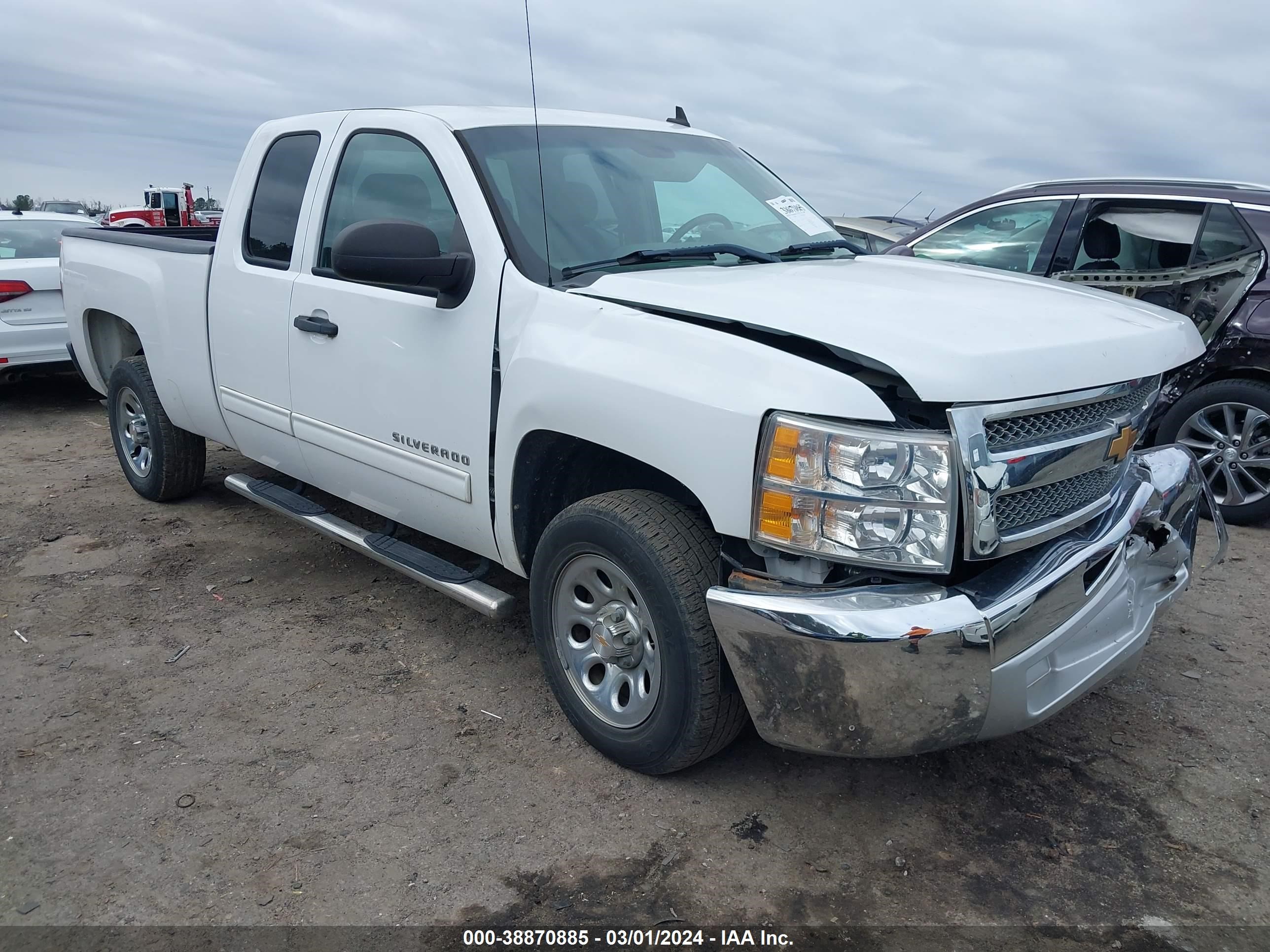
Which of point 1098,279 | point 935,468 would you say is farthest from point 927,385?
point 1098,279

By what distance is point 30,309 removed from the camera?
7.49 metres

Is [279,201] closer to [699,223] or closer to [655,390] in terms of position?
[699,223]

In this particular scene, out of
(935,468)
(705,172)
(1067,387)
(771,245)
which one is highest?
(705,172)

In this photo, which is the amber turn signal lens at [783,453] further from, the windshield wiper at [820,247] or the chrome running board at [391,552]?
the windshield wiper at [820,247]

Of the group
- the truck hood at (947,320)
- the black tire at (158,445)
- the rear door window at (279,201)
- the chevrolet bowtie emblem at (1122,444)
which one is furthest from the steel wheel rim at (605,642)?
the black tire at (158,445)

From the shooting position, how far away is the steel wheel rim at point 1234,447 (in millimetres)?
5188

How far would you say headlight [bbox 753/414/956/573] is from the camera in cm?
227

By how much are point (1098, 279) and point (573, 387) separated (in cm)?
375

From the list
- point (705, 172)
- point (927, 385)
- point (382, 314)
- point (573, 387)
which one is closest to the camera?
point (927, 385)

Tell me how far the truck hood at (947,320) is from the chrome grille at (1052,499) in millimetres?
262

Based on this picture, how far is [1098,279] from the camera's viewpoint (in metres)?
5.33

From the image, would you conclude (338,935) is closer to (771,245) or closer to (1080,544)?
(1080,544)

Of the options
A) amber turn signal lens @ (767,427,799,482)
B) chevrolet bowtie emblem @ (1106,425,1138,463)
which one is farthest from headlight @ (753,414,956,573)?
chevrolet bowtie emblem @ (1106,425,1138,463)

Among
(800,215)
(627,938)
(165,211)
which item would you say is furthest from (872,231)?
(165,211)
